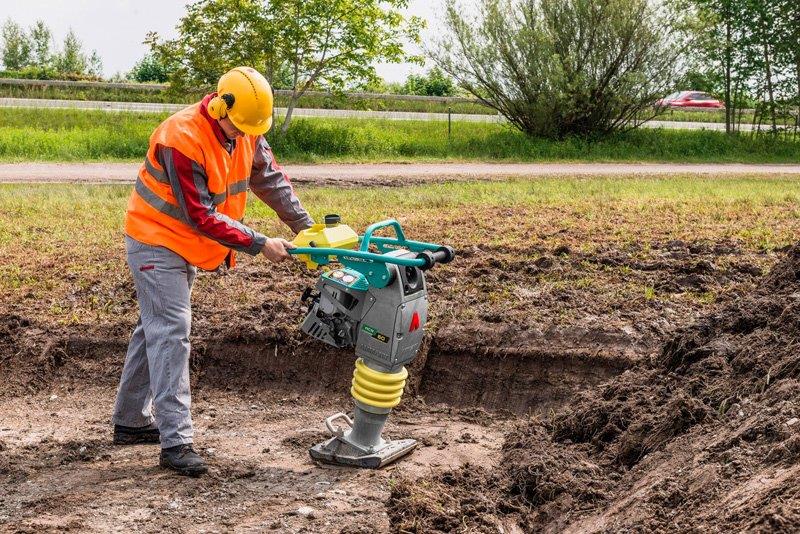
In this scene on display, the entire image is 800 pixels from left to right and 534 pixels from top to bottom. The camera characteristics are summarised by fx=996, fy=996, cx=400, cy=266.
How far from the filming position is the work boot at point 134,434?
Result: 5.70 metres

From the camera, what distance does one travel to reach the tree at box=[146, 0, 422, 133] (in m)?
19.3

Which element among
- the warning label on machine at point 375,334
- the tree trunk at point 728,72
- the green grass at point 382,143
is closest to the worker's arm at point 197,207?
the warning label on machine at point 375,334

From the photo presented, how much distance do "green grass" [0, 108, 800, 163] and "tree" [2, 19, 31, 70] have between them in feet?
48.2

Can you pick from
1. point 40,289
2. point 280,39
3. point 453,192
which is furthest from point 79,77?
point 40,289

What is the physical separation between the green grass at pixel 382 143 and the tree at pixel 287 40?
1.25m

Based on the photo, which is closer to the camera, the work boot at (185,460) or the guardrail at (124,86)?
the work boot at (185,460)

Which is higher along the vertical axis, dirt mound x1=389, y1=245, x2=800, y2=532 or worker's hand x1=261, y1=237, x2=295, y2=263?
worker's hand x1=261, y1=237, x2=295, y2=263

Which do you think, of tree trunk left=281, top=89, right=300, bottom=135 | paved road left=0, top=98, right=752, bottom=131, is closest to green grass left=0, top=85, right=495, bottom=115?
paved road left=0, top=98, right=752, bottom=131

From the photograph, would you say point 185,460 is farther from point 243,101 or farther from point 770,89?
point 770,89

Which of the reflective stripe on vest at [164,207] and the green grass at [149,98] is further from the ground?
the green grass at [149,98]

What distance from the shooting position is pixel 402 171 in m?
17.8

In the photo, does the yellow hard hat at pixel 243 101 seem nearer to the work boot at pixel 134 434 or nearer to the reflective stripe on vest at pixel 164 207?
the reflective stripe on vest at pixel 164 207

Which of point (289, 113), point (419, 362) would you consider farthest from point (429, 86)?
point (419, 362)

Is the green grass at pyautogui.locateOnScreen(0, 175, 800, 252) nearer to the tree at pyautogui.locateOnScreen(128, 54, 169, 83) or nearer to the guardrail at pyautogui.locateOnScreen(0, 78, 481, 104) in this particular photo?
the guardrail at pyautogui.locateOnScreen(0, 78, 481, 104)
